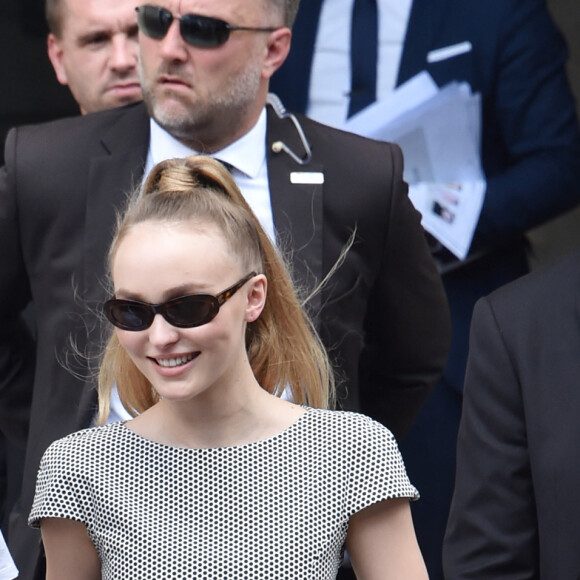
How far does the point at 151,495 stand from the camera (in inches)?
109

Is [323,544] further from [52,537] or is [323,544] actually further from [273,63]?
[273,63]

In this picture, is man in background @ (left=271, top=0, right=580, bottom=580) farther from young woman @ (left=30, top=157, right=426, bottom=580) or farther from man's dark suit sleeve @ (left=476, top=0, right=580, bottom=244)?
young woman @ (left=30, top=157, right=426, bottom=580)

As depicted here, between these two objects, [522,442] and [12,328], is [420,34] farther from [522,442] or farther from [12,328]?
[522,442]

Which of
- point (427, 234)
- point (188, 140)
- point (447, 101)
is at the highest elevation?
point (188, 140)

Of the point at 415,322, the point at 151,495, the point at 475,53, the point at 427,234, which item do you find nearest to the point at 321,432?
the point at 151,495

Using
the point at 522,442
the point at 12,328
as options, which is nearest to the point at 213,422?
the point at 522,442

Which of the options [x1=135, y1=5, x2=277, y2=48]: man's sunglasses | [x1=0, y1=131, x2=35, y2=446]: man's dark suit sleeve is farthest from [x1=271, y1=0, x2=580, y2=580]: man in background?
[x1=0, y1=131, x2=35, y2=446]: man's dark suit sleeve

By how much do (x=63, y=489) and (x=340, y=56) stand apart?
2441mm

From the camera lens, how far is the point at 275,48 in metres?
3.85

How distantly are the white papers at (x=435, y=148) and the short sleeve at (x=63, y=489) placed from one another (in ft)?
6.95

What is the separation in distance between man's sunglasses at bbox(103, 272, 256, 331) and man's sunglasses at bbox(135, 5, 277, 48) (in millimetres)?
1080

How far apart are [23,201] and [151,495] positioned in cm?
111

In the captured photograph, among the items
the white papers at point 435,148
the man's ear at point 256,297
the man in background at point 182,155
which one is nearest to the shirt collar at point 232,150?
the man in background at point 182,155

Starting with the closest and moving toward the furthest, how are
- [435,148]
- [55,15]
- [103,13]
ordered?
[103,13] → [55,15] → [435,148]
